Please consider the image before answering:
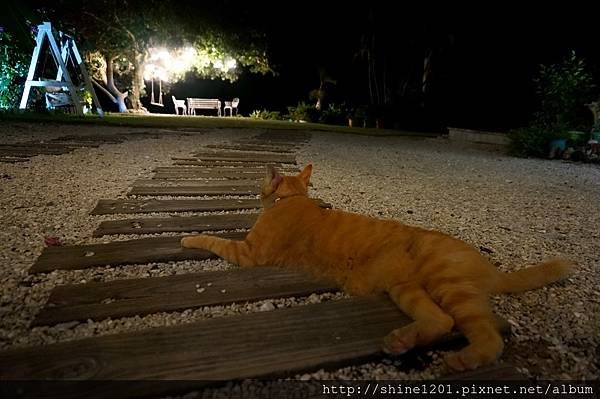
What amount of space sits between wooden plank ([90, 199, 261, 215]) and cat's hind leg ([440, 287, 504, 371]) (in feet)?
7.21

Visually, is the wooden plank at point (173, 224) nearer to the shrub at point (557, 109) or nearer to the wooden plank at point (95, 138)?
the wooden plank at point (95, 138)

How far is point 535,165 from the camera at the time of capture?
7020mm

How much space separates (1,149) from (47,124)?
4.20 metres

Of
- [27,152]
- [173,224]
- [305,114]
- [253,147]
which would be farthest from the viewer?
[305,114]

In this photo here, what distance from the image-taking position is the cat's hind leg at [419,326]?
4.33 feet

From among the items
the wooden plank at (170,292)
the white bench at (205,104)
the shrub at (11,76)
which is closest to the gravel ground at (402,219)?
the wooden plank at (170,292)

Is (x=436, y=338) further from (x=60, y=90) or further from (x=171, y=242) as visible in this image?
(x=60, y=90)

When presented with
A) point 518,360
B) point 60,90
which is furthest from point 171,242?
point 60,90

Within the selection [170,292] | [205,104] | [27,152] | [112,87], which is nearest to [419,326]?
[170,292]

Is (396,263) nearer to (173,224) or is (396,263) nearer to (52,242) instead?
(173,224)

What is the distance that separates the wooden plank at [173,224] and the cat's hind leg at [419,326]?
1.55 m

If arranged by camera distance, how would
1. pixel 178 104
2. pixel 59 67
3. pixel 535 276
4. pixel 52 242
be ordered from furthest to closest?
pixel 178 104 → pixel 59 67 → pixel 52 242 → pixel 535 276

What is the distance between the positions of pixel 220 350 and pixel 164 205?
2.14m

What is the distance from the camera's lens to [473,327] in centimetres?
133
